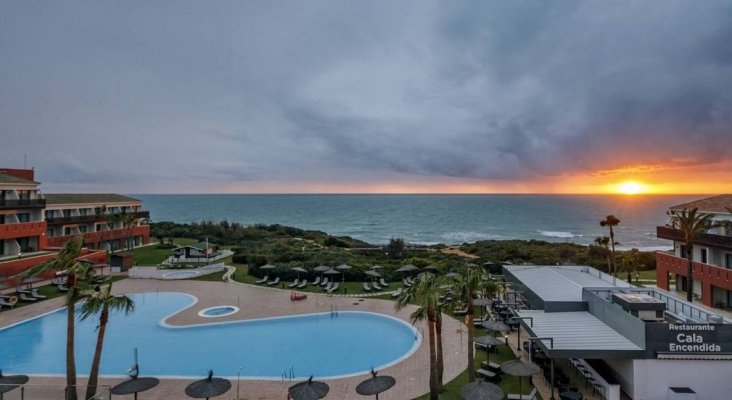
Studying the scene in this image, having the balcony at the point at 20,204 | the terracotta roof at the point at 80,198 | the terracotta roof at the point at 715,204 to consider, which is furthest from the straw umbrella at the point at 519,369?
the terracotta roof at the point at 80,198

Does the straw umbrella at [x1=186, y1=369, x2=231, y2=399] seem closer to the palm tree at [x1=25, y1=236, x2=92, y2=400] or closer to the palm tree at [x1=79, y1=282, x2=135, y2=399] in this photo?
the palm tree at [x1=79, y1=282, x2=135, y2=399]

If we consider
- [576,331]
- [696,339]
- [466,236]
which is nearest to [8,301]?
[576,331]

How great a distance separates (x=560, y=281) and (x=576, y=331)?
7160 mm

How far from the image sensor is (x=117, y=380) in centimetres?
1541

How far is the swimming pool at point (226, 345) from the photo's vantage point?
1745 cm

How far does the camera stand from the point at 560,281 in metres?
21.1

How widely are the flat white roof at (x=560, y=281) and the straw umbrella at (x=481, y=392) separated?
7.50 m

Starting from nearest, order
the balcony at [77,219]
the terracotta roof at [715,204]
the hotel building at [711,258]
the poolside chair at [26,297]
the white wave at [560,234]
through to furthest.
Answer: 1. the hotel building at [711,258]
2. the terracotta roof at [715,204]
3. the poolside chair at [26,297]
4. the balcony at [77,219]
5. the white wave at [560,234]

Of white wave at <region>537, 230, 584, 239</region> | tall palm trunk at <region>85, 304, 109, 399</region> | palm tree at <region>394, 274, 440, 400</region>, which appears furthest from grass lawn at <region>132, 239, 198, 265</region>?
white wave at <region>537, 230, 584, 239</region>

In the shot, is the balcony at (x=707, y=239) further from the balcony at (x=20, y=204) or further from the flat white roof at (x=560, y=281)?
the balcony at (x=20, y=204)

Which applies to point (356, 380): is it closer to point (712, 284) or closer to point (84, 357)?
point (84, 357)

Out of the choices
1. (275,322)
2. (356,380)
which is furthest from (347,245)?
(356,380)

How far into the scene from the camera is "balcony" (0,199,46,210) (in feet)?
110

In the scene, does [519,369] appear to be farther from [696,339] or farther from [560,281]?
[560,281]
